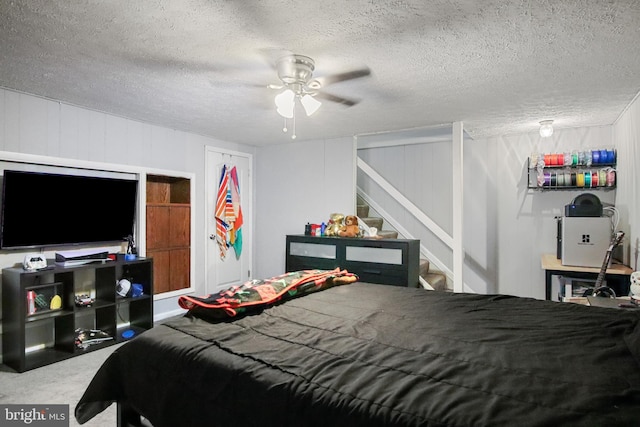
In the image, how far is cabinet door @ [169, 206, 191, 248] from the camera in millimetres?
4402

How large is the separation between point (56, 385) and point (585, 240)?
15.4 feet

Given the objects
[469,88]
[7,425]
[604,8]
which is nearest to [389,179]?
[469,88]

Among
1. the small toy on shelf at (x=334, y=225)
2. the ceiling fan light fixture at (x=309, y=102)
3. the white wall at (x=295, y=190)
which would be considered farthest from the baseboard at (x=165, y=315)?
the ceiling fan light fixture at (x=309, y=102)

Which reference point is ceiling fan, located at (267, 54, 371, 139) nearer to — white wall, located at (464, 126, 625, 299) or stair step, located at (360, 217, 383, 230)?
stair step, located at (360, 217, 383, 230)

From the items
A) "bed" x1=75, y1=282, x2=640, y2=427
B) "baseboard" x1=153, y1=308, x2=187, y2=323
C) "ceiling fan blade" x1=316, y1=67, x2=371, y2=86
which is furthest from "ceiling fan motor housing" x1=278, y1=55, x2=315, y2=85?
"baseboard" x1=153, y1=308, x2=187, y2=323

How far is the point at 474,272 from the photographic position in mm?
5027

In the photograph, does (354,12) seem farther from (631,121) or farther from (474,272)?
(474,272)

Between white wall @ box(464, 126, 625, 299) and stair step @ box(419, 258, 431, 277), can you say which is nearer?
white wall @ box(464, 126, 625, 299)

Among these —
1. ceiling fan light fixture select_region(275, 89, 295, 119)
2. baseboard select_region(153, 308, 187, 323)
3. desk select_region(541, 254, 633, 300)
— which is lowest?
baseboard select_region(153, 308, 187, 323)

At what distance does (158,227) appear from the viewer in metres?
4.25

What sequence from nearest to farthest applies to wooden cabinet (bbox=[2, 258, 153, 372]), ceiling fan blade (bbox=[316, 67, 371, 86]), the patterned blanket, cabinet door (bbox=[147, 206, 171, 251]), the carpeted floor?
1. the patterned blanket
2. the carpeted floor
3. ceiling fan blade (bbox=[316, 67, 371, 86])
4. wooden cabinet (bbox=[2, 258, 153, 372])
5. cabinet door (bbox=[147, 206, 171, 251])

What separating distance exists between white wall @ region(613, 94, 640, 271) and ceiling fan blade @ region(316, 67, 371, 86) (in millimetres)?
2410

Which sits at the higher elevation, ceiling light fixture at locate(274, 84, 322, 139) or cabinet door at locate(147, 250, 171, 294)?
ceiling light fixture at locate(274, 84, 322, 139)

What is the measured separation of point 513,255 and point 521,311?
3207 millimetres
